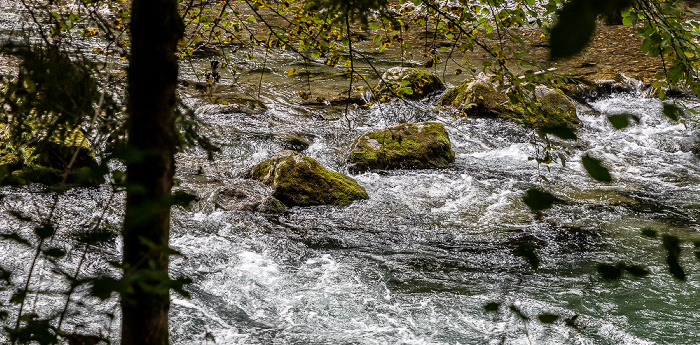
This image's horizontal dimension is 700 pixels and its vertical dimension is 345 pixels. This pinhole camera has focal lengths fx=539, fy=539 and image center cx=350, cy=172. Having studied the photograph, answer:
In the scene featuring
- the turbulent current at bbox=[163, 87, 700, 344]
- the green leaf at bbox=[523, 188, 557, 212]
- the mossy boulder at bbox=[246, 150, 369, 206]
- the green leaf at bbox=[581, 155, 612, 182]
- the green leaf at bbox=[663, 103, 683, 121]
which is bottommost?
the turbulent current at bbox=[163, 87, 700, 344]

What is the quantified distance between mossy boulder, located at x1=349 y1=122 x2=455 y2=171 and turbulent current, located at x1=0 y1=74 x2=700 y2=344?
0.73 ft

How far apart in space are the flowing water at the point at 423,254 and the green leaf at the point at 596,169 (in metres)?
2.39

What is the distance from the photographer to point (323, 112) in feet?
34.4

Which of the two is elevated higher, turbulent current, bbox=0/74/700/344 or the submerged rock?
the submerged rock

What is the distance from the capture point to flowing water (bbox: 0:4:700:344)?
4.82 metres

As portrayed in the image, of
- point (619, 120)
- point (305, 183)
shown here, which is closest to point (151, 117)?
point (619, 120)

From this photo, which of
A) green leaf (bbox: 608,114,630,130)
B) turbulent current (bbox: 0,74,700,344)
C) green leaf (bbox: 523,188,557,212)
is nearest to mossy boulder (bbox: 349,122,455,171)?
turbulent current (bbox: 0,74,700,344)

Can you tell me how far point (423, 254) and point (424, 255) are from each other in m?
0.03

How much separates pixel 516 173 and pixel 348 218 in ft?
10.0

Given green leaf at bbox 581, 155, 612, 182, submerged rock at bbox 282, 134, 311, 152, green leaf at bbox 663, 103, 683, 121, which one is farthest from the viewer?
submerged rock at bbox 282, 134, 311, 152

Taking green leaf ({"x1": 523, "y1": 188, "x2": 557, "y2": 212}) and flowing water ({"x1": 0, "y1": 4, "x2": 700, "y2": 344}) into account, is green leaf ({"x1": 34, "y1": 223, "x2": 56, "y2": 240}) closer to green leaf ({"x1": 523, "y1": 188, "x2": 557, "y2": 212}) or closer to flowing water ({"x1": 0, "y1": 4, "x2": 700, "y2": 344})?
green leaf ({"x1": 523, "y1": 188, "x2": 557, "y2": 212})

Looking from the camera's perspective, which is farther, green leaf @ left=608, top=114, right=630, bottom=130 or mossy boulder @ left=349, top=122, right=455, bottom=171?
mossy boulder @ left=349, top=122, right=455, bottom=171

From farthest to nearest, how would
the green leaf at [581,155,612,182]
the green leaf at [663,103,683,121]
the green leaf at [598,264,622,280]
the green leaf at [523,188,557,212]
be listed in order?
the green leaf at [598,264,622,280], the green leaf at [663,103,683,121], the green leaf at [523,188,557,212], the green leaf at [581,155,612,182]

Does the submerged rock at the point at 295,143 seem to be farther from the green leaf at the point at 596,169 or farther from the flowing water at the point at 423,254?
the green leaf at the point at 596,169
